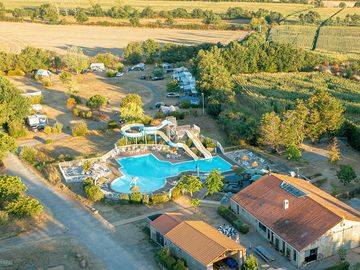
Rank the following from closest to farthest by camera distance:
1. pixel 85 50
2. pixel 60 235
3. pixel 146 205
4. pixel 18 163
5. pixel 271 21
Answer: pixel 60 235
pixel 146 205
pixel 18 163
pixel 85 50
pixel 271 21

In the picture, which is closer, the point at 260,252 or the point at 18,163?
the point at 260,252

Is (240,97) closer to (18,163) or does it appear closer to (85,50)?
(18,163)

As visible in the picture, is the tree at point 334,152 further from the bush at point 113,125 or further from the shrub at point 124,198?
the bush at point 113,125

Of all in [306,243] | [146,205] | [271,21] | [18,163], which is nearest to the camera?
[306,243]

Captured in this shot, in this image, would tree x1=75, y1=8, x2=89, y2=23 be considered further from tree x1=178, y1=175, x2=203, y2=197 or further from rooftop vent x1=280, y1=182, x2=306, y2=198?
rooftop vent x1=280, y1=182, x2=306, y2=198

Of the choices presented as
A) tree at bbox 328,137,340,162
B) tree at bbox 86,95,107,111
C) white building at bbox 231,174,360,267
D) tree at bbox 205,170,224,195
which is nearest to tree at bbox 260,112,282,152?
tree at bbox 328,137,340,162

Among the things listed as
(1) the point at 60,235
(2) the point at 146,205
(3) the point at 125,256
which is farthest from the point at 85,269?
(2) the point at 146,205
